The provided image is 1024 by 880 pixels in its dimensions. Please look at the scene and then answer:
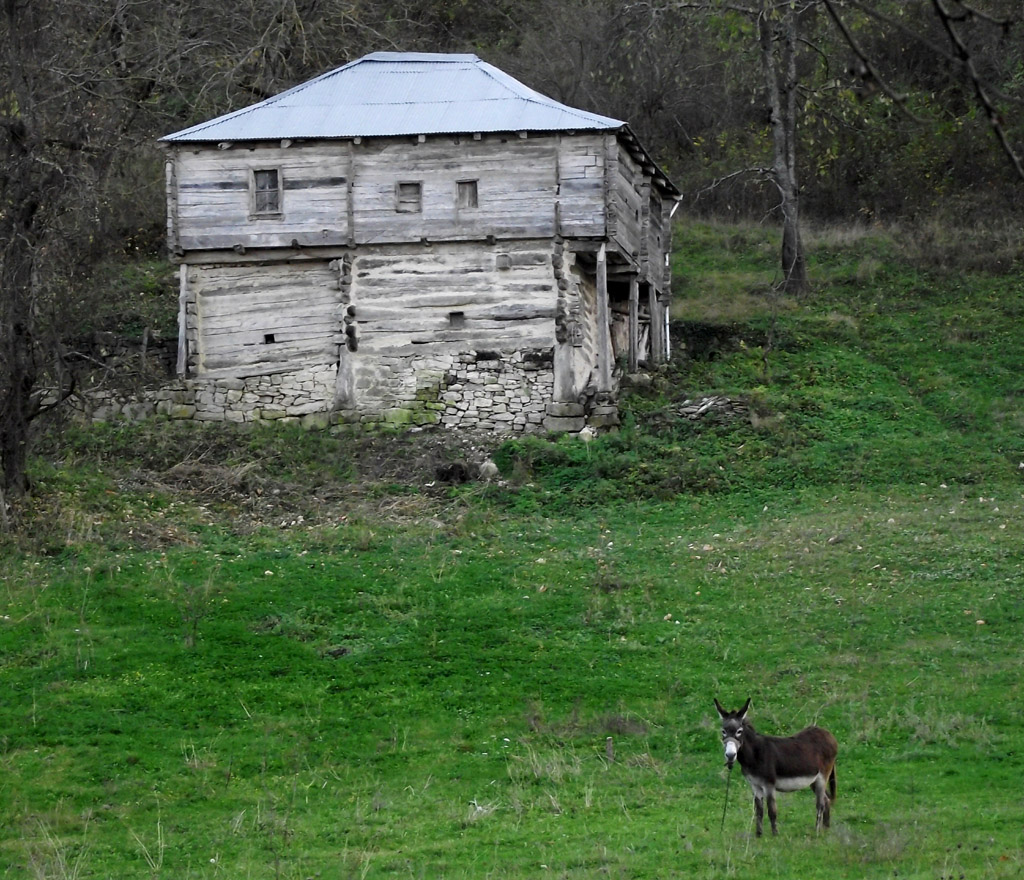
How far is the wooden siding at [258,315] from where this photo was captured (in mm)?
30250

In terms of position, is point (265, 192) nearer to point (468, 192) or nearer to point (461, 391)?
point (468, 192)

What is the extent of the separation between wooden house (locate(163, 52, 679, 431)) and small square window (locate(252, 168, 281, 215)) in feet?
0.15

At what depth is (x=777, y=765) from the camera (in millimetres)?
11516

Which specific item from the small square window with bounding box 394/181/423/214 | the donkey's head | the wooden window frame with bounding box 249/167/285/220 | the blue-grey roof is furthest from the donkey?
the wooden window frame with bounding box 249/167/285/220

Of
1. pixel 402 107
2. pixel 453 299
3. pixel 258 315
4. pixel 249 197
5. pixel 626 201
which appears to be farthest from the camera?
pixel 626 201

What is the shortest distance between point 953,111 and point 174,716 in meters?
34.9

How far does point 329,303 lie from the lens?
30.2 m

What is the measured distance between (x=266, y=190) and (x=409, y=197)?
9.78 ft

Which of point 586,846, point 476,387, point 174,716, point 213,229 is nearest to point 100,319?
point 213,229

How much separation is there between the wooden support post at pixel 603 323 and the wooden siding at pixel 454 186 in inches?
47.4

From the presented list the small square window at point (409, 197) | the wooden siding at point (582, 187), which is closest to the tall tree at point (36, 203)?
the small square window at point (409, 197)

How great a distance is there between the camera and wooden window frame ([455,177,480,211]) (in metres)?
29.8

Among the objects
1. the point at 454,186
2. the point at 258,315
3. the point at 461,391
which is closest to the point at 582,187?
the point at 454,186

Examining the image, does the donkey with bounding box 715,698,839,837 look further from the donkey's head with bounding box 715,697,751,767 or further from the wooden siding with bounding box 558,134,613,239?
the wooden siding with bounding box 558,134,613,239
